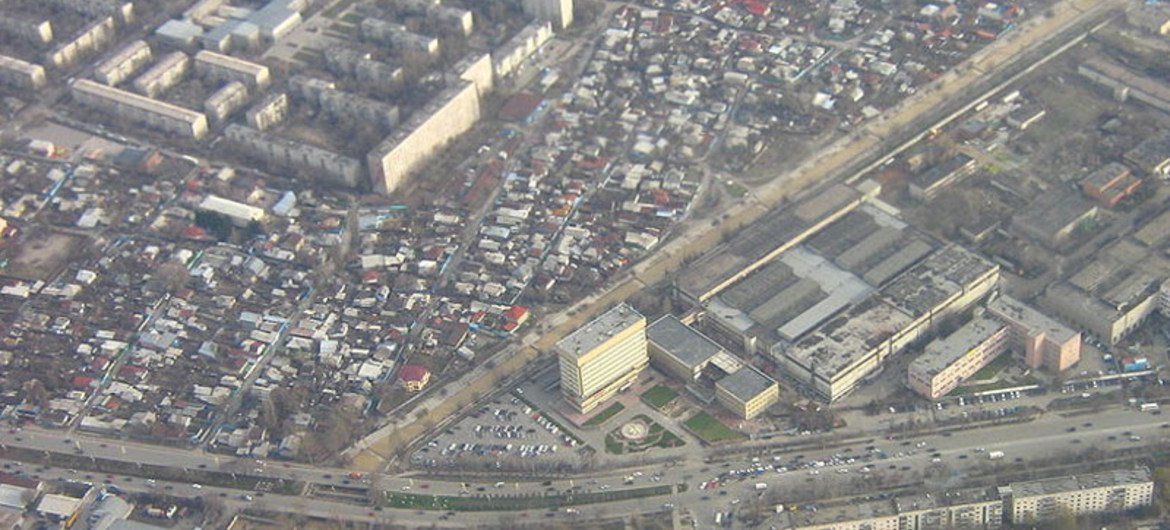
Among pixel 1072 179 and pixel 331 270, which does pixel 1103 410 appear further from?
pixel 331 270

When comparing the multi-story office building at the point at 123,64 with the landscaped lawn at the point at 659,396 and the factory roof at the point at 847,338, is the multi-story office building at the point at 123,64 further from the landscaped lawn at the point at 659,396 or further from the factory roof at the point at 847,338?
the factory roof at the point at 847,338

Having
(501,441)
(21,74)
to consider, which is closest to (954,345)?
(501,441)

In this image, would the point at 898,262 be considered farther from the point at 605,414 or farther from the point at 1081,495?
the point at 1081,495

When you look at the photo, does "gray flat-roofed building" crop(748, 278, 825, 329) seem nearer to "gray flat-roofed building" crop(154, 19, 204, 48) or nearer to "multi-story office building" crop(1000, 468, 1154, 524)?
"multi-story office building" crop(1000, 468, 1154, 524)

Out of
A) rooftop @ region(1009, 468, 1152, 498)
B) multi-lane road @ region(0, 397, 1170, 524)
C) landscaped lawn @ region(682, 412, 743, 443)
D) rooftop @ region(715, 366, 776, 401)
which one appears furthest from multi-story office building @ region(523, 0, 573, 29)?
rooftop @ region(1009, 468, 1152, 498)

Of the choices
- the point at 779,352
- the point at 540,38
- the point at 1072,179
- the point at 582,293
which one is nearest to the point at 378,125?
the point at 540,38
